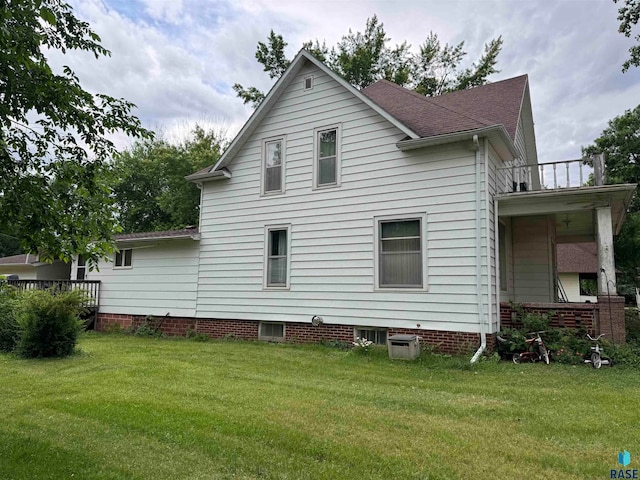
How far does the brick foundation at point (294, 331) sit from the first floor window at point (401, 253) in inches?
42.9

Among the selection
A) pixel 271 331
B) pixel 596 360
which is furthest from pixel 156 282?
pixel 596 360

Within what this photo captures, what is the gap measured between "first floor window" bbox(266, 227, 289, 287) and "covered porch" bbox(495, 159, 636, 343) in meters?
5.22

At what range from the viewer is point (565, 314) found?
8898mm

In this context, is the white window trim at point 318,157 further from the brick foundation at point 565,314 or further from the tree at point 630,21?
the tree at point 630,21

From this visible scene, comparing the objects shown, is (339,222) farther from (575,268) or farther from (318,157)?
(575,268)

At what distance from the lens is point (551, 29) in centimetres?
1394

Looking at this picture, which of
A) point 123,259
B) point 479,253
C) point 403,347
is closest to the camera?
point 403,347

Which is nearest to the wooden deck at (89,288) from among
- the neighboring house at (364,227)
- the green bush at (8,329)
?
the neighboring house at (364,227)

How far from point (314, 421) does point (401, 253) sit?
5.77m

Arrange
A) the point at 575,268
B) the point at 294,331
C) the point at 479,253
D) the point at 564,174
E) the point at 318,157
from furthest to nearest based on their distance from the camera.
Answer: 1. the point at 575,268
2. the point at 318,157
3. the point at 294,331
4. the point at 564,174
5. the point at 479,253

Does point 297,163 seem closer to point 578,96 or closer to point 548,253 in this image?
point 548,253

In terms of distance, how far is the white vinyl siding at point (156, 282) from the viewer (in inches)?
506

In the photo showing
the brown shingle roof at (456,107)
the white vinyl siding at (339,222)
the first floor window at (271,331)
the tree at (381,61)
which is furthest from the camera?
the tree at (381,61)

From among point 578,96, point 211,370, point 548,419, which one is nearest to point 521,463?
point 548,419
